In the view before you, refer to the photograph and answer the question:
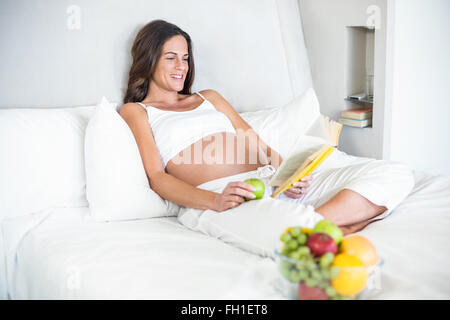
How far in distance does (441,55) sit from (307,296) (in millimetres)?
2229

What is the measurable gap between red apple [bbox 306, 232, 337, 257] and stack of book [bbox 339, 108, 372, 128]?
5.90 ft

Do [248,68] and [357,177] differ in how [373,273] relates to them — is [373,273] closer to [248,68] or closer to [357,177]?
[357,177]

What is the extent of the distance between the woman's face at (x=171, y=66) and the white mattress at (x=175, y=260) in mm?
659

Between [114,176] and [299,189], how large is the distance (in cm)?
66

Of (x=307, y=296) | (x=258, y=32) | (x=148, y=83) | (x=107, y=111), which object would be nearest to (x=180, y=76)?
(x=148, y=83)

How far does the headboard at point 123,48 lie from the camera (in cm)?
183

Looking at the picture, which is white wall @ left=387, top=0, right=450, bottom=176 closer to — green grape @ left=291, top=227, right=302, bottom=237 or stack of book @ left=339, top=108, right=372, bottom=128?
stack of book @ left=339, top=108, right=372, bottom=128

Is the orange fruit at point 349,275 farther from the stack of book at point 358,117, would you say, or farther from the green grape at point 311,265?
the stack of book at point 358,117

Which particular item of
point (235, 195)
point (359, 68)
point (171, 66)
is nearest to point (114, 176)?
point (235, 195)

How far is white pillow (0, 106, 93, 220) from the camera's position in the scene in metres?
1.55

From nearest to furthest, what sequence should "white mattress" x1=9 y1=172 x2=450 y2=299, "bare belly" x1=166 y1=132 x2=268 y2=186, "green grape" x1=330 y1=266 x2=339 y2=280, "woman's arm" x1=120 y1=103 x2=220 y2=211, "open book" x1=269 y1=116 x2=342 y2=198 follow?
"green grape" x1=330 y1=266 x2=339 y2=280 < "white mattress" x1=9 y1=172 x2=450 y2=299 < "open book" x1=269 y1=116 x2=342 y2=198 < "woman's arm" x1=120 y1=103 x2=220 y2=211 < "bare belly" x1=166 y1=132 x2=268 y2=186

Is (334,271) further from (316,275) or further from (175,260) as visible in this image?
(175,260)

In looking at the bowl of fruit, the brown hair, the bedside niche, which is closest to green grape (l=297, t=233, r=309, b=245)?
the bowl of fruit

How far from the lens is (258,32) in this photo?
2.60 m
